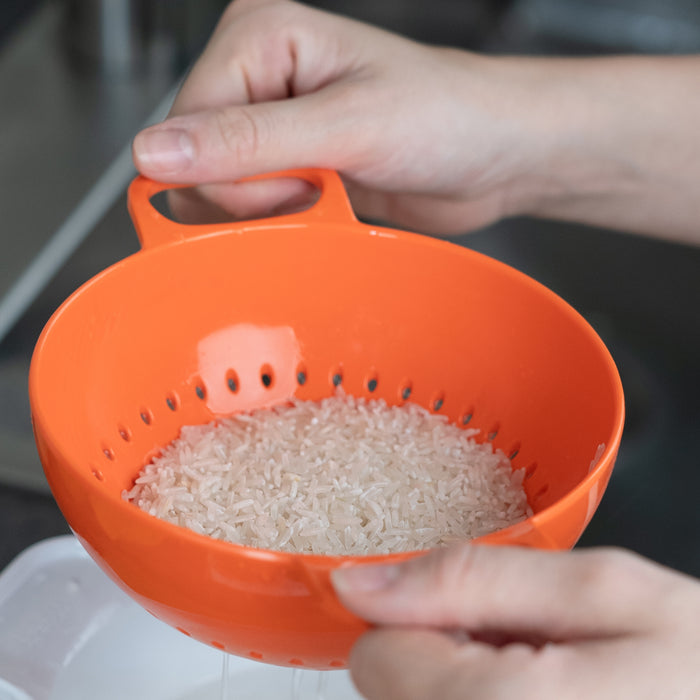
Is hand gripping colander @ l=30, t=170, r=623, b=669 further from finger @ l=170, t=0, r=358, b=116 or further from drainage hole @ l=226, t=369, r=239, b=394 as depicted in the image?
finger @ l=170, t=0, r=358, b=116

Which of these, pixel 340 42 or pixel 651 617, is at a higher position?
pixel 340 42

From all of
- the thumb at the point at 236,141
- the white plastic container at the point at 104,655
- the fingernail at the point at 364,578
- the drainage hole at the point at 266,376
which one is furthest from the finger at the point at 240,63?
the fingernail at the point at 364,578

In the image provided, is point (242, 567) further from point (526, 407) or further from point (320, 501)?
point (526, 407)

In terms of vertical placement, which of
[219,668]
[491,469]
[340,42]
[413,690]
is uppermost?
[340,42]

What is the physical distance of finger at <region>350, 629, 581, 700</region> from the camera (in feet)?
1.24

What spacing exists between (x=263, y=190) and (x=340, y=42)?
16cm

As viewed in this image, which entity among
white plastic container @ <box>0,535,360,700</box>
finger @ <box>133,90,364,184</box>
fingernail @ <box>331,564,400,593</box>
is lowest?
white plastic container @ <box>0,535,360,700</box>

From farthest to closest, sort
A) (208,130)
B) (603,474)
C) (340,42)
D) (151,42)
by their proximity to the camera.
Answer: (151,42) → (340,42) → (208,130) → (603,474)

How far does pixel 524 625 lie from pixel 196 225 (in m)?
0.43

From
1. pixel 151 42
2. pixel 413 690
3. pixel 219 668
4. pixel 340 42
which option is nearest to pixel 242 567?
pixel 413 690

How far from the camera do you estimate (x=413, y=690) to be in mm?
387

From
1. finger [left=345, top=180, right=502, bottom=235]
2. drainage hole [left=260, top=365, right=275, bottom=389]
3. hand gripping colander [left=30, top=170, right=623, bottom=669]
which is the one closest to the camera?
hand gripping colander [left=30, top=170, right=623, bottom=669]

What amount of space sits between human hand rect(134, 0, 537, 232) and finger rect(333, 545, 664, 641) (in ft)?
1.49

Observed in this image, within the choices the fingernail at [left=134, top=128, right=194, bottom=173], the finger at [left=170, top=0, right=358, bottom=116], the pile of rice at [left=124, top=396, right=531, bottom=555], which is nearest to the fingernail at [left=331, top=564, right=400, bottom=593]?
the pile of rice at [left=124, top=396, right=531, bottom=555]
